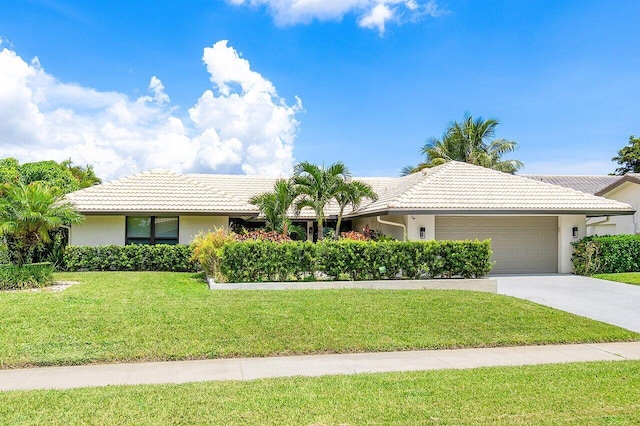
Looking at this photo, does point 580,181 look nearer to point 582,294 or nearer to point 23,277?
point 582,294

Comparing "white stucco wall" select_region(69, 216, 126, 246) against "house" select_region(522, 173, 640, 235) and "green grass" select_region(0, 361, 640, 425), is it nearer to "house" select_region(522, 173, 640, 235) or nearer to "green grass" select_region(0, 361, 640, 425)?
"green grass" select_region(0, 361, 640, 425)

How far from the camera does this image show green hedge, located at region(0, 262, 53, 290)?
12258 millimetres

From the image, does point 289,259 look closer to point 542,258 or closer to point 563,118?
point 542,258

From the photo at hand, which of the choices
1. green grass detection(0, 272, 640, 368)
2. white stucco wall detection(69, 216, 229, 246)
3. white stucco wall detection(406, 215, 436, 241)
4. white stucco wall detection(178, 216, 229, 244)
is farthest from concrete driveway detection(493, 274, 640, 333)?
white stucco wall detection(69, 216, 229, 246)

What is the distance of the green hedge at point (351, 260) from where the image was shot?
496 inches

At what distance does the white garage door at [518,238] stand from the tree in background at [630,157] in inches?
1267

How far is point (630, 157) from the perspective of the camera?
1686 inches

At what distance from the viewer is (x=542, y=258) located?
17547 millimetres

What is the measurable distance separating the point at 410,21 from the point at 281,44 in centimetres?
498

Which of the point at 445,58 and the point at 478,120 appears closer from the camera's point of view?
the point at 445,58

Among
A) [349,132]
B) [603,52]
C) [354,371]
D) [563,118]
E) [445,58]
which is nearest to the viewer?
[354,371]

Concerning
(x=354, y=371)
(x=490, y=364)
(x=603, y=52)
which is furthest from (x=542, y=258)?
(x=354, y=371)

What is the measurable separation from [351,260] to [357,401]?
7.97 meters

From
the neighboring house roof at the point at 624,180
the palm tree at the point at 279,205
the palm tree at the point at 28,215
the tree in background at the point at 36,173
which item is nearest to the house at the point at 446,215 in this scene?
the palm tree at the point at 279,205
